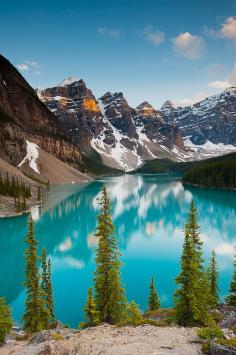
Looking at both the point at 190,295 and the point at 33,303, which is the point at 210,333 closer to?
the point at 190,295

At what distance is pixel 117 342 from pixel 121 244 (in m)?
53.9

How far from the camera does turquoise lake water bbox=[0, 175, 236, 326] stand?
44375 millimetres

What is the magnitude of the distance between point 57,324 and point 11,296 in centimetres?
1584

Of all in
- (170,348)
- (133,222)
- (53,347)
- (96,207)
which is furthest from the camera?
(96,207)

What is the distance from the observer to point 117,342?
58.2ft

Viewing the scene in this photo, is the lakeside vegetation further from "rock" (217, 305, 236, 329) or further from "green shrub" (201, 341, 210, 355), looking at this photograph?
"green shrub" (201, 341, 210, 355)

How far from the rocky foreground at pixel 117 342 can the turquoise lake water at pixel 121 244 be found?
15.6 meters

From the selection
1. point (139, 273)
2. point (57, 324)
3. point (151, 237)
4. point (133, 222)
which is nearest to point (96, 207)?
point (133, 222)

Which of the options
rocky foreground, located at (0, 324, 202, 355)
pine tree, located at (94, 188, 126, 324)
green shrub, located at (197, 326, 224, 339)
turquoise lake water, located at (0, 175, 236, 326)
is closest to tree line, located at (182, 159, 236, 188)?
turquoise lake water, located at (0, 175, 236, 326)

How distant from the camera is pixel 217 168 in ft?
607

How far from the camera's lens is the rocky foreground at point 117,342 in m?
16.2

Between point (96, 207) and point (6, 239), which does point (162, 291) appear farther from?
point (96, 207)

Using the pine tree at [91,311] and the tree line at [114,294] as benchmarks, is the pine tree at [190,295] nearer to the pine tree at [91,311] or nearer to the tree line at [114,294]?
the tree line at [114,294]

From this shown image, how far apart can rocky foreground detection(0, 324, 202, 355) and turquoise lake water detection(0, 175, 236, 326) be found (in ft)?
51.3
